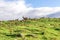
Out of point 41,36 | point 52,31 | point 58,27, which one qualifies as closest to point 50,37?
point 41,36

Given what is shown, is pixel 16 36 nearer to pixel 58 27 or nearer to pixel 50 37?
pixel 50 37

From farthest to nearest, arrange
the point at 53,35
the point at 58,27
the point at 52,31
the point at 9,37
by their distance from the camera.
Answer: the point at 58,27, the point at 52,31, the point at 53,35, the point at 9,37

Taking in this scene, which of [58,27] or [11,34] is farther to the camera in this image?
[58,27]

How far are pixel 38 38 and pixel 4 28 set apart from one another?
5369 mm

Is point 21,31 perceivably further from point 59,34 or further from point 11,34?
point 59,34

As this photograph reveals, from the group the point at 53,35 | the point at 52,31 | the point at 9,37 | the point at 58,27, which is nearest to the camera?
the point at 9,37

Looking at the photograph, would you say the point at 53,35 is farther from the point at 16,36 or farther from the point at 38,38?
the point at 16,36

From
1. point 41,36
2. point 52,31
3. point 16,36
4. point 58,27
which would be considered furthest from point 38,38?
point 58,27

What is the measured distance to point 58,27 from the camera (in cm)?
2961

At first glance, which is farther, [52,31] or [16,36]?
[52,31]

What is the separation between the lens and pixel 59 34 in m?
26.3

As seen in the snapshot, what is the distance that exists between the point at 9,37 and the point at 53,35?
5230 millimetres

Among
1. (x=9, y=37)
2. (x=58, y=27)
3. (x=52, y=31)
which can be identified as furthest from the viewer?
(x=58, y=27)

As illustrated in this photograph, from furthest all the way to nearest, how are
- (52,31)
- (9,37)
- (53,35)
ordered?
(52,31) < (53,35) < (9,37)
